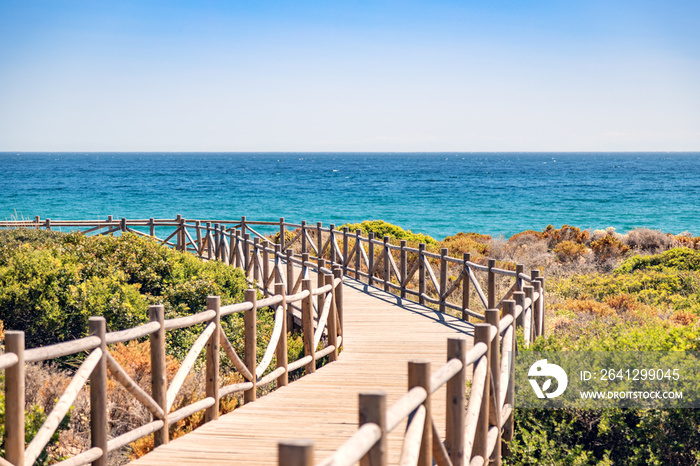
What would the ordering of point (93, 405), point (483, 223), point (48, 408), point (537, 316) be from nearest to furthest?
point (93, 405) → point (48, 408) → point (537, 316) → point (483, 223)

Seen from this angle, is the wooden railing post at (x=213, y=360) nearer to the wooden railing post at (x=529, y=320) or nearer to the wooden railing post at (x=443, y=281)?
the wooden railing post at (x=529, y=320)

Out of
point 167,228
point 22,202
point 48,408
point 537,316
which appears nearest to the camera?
point 48,408

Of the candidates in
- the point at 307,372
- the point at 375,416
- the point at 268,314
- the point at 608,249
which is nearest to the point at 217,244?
the point at 268,314

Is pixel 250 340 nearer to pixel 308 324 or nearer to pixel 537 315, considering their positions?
pixel 308 324

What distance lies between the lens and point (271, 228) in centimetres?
4531

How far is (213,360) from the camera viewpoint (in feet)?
19.0

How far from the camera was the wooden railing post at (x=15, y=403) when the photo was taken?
12.5 ft

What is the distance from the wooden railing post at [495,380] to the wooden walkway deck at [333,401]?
0.58 m

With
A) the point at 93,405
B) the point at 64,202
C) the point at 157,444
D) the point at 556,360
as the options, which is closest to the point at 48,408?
the point at 157,444

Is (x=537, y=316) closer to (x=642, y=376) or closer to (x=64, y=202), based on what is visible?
(x=642, y=376)

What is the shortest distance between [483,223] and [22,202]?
4370 cm

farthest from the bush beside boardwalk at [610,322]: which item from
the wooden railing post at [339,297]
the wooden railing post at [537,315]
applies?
the wooden railing post at [339,297]

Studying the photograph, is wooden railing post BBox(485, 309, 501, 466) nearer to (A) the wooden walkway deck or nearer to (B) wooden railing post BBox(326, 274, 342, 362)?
(A) the wooden walkway deck

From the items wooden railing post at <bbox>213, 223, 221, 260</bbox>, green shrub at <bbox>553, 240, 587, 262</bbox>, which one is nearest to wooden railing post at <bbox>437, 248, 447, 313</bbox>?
wooden railing post at <bbox>213, 223, 221, 260</bbox>
